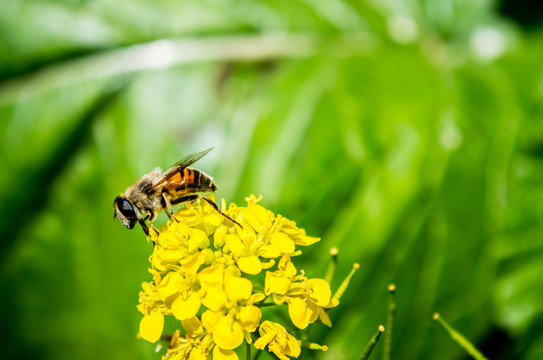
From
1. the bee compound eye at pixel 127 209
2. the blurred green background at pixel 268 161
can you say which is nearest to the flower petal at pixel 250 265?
the bee compound eye at pixel 127 209

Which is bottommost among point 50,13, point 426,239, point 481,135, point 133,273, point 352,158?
point 426,239

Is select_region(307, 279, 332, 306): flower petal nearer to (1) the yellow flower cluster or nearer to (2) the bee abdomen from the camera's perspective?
(1) the yellow flower cluster

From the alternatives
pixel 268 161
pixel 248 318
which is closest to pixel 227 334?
pixel 248 318

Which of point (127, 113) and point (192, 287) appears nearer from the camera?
point (192, 287)

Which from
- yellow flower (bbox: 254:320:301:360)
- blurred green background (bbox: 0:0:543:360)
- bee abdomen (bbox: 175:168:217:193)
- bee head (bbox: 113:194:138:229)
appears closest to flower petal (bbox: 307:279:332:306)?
yellow flower (bbox: 254:320:301:360)

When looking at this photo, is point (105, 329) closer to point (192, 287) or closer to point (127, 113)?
point (127, 113)

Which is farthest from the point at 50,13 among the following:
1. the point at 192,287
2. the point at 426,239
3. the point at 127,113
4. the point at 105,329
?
the point at 426,239

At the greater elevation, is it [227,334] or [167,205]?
[167,205]

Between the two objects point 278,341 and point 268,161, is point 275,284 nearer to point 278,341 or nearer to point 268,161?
point 278,341
